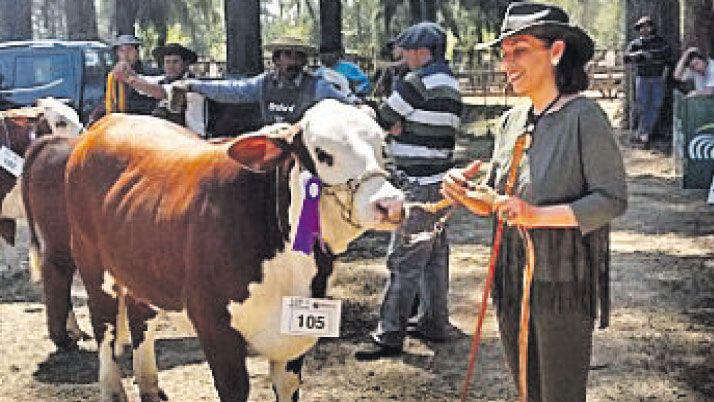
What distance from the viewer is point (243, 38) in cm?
1319

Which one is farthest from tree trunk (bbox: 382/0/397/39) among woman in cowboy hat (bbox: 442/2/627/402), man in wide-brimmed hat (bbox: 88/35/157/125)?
woman in cowboy hat (bbox: 442/2/627/402)

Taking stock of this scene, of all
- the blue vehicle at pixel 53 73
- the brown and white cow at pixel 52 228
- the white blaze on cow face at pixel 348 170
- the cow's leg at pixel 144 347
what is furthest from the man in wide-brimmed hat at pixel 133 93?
the blue vehicle at pixel 53 73

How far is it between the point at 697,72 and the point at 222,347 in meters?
11.2

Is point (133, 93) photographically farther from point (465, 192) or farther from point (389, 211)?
point (465, 192)

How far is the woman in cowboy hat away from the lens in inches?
140

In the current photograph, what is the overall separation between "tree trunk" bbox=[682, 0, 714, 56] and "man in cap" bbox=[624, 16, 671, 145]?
1056 mm

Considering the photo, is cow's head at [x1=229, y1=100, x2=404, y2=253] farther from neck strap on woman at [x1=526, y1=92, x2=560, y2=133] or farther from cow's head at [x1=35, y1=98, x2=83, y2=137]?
cow's head at [x1=35, y1=98, x2=83, y2=137]

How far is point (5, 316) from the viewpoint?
8.04 meters

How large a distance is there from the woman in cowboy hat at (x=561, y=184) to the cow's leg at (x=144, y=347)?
2.40 m

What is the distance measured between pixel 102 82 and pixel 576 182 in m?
15.4

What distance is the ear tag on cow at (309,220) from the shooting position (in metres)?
4.25

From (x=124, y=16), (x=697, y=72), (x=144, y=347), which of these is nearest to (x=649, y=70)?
(x=697, y=72)

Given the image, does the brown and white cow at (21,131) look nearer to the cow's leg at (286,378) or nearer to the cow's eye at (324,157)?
the cow's leg at (286,378)

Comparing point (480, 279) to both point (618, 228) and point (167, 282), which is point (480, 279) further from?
point (167, 282)
